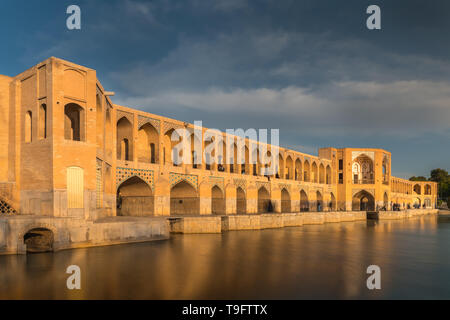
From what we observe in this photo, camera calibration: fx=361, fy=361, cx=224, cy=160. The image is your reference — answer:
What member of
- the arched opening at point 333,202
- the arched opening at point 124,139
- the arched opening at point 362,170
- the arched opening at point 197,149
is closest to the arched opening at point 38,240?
the arched opening at point 124,139

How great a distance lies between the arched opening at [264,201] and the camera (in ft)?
Result: 93.3

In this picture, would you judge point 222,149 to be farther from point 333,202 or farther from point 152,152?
point 333,202

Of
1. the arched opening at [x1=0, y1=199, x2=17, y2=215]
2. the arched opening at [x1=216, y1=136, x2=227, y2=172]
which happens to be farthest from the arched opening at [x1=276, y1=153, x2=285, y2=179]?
the arched opening at [x1=0, y1=199, x2=17, y2=215]

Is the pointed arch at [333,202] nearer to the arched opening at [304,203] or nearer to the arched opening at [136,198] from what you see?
the arched opening at [304,203]

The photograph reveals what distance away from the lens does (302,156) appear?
3372cm

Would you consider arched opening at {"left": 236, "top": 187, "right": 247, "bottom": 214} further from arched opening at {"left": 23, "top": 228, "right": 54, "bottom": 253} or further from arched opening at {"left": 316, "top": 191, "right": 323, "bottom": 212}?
arched opening at {"left": 23, "top": 228, "right": 54, "bottom": 253}

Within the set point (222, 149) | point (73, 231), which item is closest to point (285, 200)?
point (222, 149)

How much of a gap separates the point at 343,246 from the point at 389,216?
77.8ft

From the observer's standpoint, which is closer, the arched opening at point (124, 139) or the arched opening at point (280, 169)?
the arched opening at point (124, 139)

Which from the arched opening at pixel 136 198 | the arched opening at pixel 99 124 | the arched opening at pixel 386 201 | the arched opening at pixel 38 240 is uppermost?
the arched opening at pixel 99 124

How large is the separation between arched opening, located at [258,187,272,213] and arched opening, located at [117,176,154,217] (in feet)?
39.3

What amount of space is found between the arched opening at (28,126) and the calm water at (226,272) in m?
4.73
